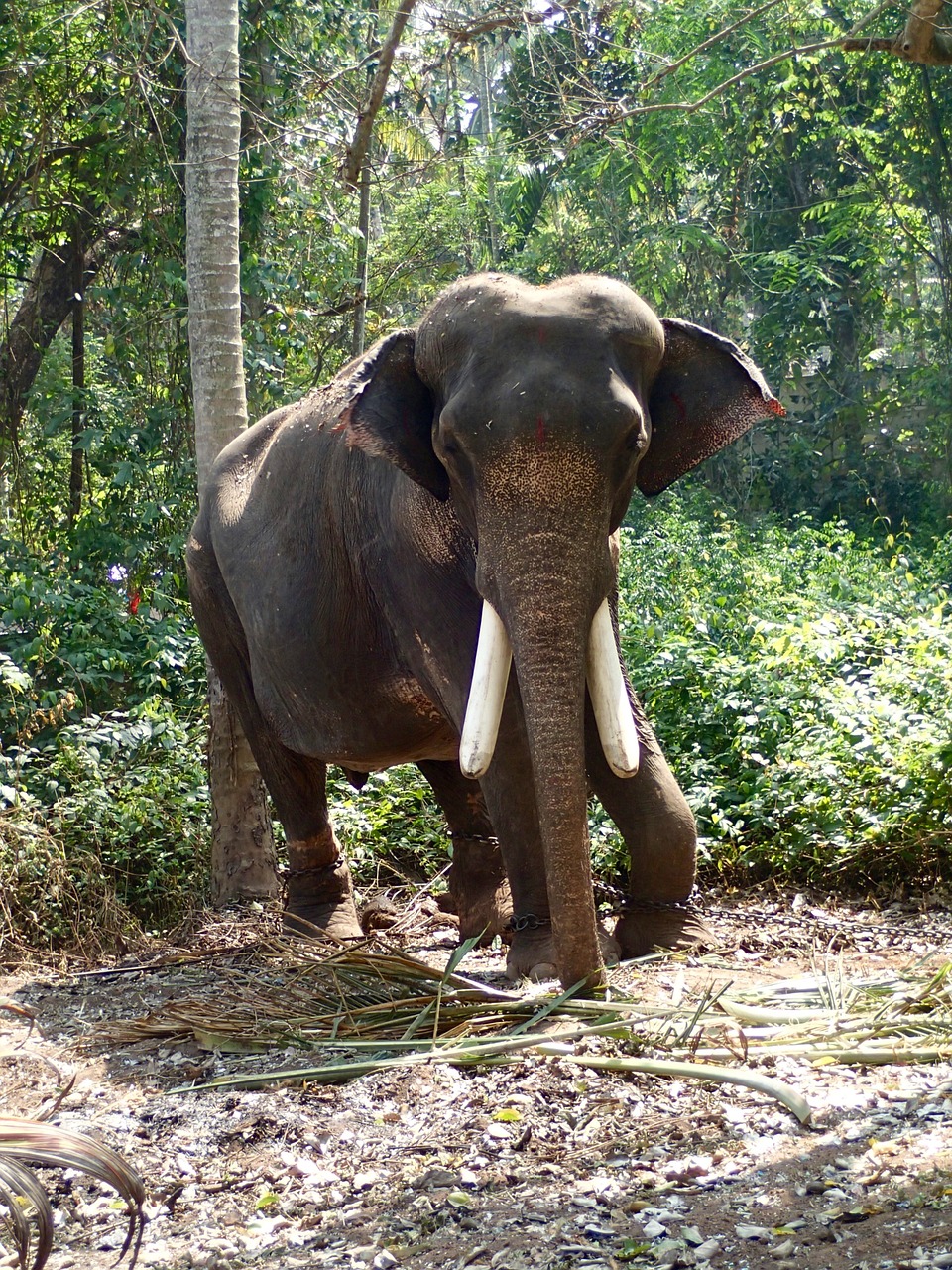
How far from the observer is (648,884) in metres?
4.13

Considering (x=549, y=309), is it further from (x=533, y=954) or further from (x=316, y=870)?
(x=316, y=870)

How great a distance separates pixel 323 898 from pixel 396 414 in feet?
7.99

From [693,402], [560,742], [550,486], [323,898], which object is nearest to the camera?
[560,742]

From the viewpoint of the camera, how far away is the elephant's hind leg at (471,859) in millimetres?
5133

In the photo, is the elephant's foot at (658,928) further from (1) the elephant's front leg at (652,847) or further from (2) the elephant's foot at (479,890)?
(2) the elephant's foot at (479,890)

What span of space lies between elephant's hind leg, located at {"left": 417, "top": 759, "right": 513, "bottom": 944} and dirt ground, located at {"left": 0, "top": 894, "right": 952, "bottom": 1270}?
136 cm

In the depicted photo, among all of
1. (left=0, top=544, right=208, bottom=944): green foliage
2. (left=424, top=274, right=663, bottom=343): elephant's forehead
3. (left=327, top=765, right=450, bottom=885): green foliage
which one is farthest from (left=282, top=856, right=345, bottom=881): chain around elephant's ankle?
(left=424, top=274, right=663, bottom=343): elephant's forehead

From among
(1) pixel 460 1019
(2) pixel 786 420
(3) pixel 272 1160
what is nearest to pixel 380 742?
(1) pixel 460 1019

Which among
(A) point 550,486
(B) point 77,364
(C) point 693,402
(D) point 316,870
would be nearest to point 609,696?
(A) point 550,486

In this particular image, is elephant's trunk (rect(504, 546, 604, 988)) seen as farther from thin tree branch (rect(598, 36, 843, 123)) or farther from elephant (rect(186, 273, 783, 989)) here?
thin tree branch (rect(598, 36, 843, 123))

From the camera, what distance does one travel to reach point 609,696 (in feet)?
11.6

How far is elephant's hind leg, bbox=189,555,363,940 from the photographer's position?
569 centimetres

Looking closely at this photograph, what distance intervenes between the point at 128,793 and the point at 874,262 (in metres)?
15.8

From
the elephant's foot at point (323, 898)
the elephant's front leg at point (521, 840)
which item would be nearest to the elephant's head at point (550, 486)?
the elephant's front leg at point (521, 840)
